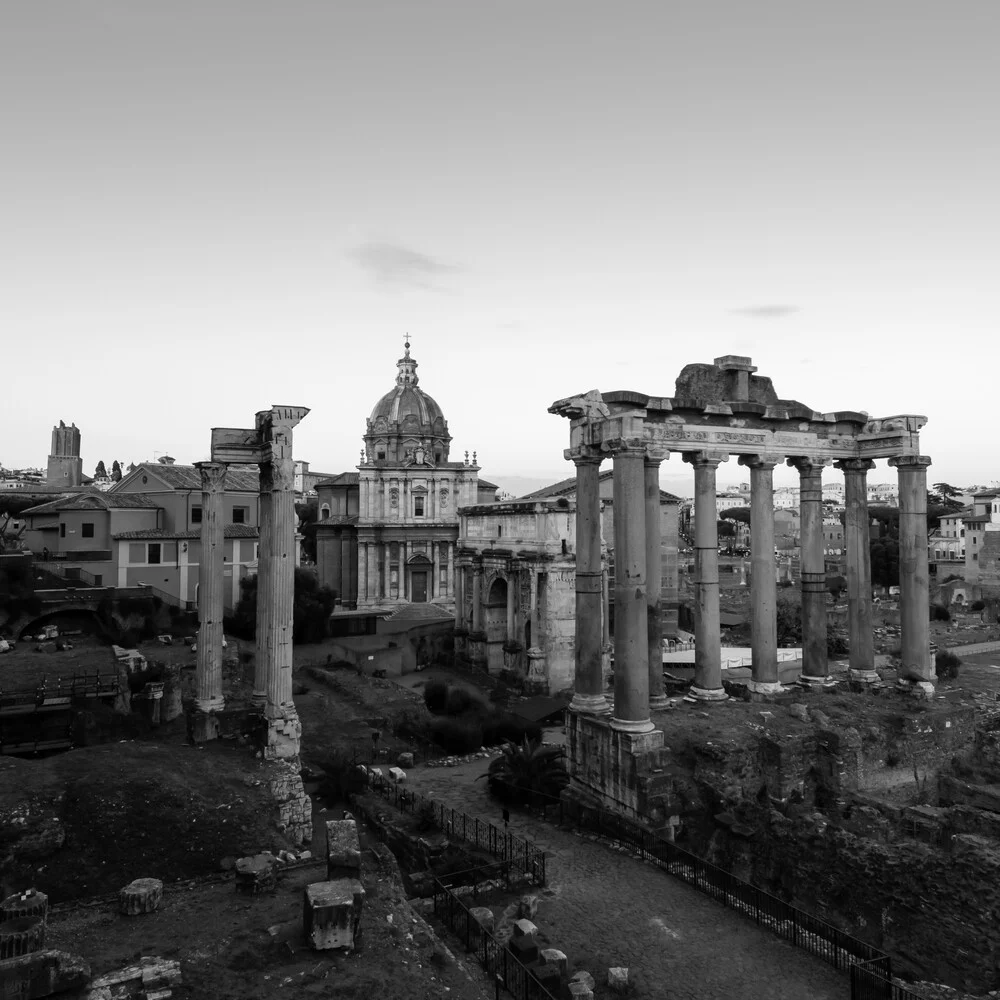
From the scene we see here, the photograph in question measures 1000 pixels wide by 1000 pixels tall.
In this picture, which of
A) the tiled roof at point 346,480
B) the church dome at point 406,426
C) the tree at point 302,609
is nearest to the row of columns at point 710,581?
the tree at point 302,609

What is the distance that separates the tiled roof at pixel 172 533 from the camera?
40.3 meters

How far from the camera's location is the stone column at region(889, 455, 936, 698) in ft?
67.2

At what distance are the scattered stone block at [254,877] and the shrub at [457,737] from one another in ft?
46.1

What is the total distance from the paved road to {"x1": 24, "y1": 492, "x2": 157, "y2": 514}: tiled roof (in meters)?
35.0

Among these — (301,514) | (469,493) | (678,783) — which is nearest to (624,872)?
(678,783)

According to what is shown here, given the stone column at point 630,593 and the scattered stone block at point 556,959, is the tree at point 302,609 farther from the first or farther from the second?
the scattered stone block at point 556,959

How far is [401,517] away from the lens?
186 ft

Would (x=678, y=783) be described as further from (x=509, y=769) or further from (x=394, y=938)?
(x=394, y=938)

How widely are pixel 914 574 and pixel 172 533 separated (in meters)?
35.3

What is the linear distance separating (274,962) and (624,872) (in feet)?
22.8

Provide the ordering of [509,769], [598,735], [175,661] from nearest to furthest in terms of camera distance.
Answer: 1. [598,735]
2. [509,769]
3. [175,661]

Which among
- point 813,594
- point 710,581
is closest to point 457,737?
point 710,581

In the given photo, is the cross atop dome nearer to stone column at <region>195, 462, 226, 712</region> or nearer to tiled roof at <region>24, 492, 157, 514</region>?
tiled roof at <region>24, 492, 157, 514</region>

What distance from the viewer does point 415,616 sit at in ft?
166
